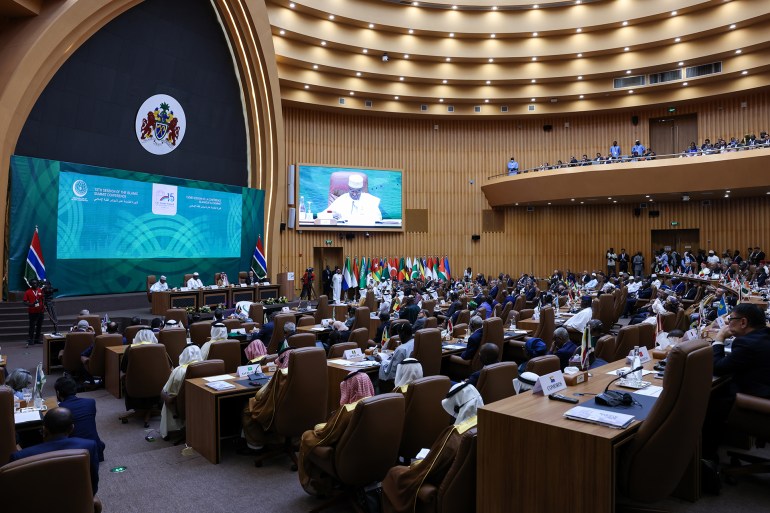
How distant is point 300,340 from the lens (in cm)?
645

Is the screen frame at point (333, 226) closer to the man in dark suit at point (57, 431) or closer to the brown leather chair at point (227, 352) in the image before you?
the brown leather chair at point (227, 352)

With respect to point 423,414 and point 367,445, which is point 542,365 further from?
point 367,445

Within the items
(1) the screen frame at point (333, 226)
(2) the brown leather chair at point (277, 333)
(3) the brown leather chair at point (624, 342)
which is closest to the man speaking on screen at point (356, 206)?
(1) the screen frame at point (333, 226)

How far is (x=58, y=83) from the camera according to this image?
13.5 m

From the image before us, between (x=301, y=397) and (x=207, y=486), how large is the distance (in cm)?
99

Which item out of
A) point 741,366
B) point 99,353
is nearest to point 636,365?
point 741,366

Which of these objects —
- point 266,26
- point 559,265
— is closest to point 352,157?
point 266,26

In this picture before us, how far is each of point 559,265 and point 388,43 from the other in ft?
39.4

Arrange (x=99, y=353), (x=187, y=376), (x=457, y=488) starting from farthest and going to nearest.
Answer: (x=99, y=353), (x=187, y=376), (x=457, y=488)

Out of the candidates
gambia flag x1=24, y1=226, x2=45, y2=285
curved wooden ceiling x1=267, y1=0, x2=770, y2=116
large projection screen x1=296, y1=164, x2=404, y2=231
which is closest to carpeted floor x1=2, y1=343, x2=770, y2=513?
gambia flag x1=24, y1=226, x2=45, y2=285

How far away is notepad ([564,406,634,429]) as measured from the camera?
9.16 ft

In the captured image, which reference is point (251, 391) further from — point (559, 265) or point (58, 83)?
point (559, 265)

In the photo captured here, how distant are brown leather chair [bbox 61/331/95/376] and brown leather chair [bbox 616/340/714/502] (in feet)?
24.5

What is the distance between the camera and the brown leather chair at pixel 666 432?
269cm
